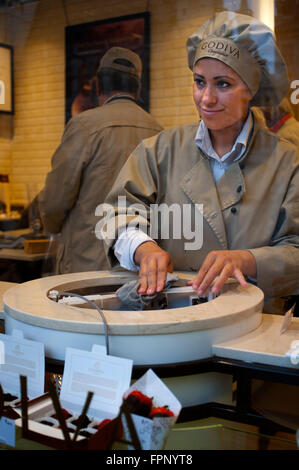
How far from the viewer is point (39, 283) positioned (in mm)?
1288

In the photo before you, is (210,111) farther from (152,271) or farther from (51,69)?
(51,69)

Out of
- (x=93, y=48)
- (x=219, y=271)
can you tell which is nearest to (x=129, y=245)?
(x=219, y=271)

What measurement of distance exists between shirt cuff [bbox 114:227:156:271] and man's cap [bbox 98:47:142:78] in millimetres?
946

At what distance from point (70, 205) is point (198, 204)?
779 mm

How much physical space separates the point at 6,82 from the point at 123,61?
0.57 meters

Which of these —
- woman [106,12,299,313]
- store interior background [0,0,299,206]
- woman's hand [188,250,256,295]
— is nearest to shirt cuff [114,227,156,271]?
woman [106,12,299,313]

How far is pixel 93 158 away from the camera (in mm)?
2020

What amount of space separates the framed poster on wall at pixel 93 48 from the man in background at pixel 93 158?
0.12ft

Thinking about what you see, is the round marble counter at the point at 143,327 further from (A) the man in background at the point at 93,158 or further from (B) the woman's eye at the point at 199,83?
(A) the man in background at the point at 93,158

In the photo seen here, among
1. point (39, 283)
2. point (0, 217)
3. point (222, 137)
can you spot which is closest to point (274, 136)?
point (222, 137)

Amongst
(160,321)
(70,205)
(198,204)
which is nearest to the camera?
(160,321)

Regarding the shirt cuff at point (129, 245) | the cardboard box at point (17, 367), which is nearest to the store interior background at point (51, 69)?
the shirt cuff at point (129, 245)

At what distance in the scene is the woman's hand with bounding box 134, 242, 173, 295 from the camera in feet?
3.90
